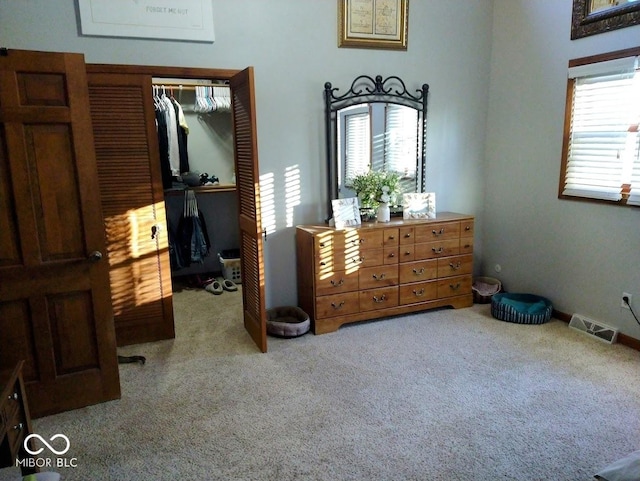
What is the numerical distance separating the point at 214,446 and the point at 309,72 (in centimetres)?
280

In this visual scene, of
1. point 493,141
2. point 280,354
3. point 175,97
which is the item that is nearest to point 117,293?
point 280,354

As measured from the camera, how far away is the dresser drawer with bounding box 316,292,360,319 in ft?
11.7

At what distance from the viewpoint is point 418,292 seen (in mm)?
3891

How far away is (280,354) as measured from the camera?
10.8ft

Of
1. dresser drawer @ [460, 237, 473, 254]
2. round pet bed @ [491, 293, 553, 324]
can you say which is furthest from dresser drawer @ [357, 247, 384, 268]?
round pet bed @ [491, 293, 553, 324]

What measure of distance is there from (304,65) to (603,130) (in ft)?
7.62

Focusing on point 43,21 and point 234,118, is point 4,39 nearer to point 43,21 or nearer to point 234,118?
point 43,21

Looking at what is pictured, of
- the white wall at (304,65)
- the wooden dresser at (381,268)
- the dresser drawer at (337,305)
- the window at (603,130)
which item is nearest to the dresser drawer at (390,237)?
the wooden dresser at (381,268)

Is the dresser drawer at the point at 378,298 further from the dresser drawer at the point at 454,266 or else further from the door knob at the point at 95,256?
the door knob at the point at 95,256

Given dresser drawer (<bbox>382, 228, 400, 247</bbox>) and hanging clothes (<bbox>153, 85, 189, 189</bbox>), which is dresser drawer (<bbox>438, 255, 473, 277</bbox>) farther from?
hanging clothes (<bbox>153, 85, 189, 189</bbox>)

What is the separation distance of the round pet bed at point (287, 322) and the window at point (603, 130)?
2.36 m

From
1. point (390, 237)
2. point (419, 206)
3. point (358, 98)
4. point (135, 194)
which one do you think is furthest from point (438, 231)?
point (135, 194)

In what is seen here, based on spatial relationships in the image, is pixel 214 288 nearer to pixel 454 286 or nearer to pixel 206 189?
pixel 206 189

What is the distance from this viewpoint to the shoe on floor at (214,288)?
478 centimetres
